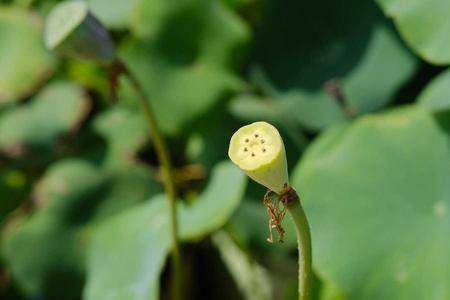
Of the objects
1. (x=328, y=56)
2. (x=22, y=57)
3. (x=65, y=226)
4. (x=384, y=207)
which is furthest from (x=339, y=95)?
(x=22, y=57)

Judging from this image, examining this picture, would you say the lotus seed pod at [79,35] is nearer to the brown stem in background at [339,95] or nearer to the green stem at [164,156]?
the green stem at [164,156]

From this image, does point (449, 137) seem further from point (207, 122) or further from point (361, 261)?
point (207, 122)

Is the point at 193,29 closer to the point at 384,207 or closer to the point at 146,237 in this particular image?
the point at 146,237

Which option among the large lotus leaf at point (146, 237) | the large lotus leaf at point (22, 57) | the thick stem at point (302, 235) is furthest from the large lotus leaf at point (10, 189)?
the thick stem at point (302, 235)

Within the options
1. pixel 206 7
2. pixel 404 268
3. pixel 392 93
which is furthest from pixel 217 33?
pixel 404 268

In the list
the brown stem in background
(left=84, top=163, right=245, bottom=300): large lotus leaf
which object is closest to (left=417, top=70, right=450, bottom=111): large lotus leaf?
the brown stem in background

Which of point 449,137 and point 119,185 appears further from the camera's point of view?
point 119,185
